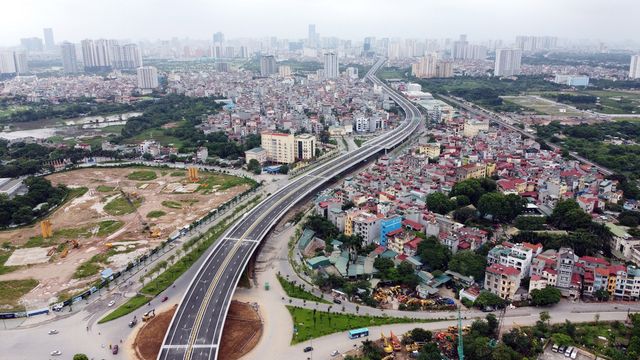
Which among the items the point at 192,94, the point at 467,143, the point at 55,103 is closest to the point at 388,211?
the point at 467,143

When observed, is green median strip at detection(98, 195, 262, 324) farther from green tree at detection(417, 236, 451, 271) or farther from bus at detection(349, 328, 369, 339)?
green tree at detection(417, 236, 451, 271)

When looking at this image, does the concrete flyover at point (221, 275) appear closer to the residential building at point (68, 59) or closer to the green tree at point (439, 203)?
the green tree at point (439, 203)

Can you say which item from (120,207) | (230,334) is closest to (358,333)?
(230,334)

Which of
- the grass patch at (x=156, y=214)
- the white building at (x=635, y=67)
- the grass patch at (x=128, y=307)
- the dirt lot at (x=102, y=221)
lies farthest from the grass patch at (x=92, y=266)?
the white building at (x=635, y=67)

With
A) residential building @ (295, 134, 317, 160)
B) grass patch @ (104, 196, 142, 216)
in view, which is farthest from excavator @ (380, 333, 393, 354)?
residential building @ (295, 134, 317, 160)

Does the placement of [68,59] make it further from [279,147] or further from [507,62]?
[507,62]

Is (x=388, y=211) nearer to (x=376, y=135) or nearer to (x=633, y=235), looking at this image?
(x=633, y=235)

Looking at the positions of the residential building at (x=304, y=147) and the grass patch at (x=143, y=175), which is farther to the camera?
the residential building at (x=304, y=147)
